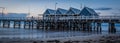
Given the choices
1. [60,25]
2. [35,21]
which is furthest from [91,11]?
[35,21]

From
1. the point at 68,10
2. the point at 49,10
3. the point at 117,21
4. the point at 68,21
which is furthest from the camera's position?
the point at 49,10

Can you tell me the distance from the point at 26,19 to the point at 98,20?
23.9 m

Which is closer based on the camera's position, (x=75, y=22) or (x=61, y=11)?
(x=75, y=22)

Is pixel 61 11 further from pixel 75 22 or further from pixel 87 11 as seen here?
pixel 75 22

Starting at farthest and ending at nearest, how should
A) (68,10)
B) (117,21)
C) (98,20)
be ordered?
(68,10), (98,20), (117,21)

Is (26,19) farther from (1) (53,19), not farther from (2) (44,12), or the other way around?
(2) (44,12)

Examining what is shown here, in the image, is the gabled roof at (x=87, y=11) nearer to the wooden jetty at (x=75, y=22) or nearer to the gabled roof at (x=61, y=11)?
the wooden jetty at (x=75, y=22)

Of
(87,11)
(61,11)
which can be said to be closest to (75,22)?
(87,11)

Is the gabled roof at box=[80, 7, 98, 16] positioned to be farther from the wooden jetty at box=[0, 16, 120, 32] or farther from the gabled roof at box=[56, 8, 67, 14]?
the gabled roof at box=[56, 8, 67, 14]

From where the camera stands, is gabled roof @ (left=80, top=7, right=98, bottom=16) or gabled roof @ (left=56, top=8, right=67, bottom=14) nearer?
gabled roof @ (left=80, top=7, right=98, bottom=16)

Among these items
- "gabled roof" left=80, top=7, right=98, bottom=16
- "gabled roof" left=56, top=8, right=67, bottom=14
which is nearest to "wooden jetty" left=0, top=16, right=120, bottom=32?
"gabled roof" left=80, top=7, right=98, bottom=16

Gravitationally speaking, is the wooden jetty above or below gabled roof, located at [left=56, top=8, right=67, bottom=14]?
below

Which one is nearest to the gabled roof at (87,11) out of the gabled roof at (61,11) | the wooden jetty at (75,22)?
the wooden jetty at (75,22)

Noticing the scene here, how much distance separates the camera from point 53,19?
242ft
